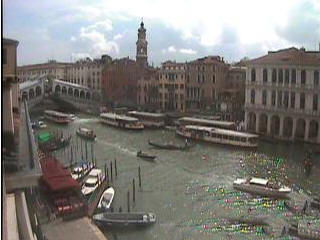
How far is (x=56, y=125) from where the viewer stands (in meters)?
7.36

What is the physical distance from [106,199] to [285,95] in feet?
11.4

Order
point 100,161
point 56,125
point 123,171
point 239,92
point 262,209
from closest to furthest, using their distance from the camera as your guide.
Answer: point 262,209 → point 123,171 → point 100,161 → point 56,125 → point 239,92

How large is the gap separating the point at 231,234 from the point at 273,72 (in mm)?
3774

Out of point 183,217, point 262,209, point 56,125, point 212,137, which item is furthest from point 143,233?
point 56,125

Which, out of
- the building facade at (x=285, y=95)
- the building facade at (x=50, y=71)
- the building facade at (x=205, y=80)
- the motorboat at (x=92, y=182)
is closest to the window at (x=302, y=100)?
the building facade at (x=285, y=95)

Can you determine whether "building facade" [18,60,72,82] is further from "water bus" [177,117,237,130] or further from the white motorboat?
the white motorboat

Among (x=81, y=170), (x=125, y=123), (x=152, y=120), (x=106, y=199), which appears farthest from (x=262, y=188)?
(x=152, y=120)

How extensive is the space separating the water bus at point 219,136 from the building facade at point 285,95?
1.93ft

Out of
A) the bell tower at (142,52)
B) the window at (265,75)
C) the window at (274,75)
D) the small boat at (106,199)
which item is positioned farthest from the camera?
the bell tower at (142,52)

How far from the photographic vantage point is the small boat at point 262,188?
11.5 feet

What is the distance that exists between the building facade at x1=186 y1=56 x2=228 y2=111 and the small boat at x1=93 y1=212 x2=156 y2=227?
17.9ft

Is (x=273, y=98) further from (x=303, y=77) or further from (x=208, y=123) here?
(x=208, y=123)

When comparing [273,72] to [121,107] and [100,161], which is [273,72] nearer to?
[100,161]

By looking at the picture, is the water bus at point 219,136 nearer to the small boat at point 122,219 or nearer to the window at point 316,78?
the window at point 316,78
